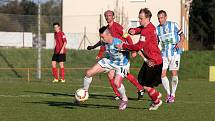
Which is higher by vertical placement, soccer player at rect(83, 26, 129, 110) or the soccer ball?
soccer player at rect(83, 26, 129, 110)

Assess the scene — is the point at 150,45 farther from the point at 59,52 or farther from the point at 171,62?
the point at 59,52

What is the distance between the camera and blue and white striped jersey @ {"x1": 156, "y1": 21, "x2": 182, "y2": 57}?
13.8 meters

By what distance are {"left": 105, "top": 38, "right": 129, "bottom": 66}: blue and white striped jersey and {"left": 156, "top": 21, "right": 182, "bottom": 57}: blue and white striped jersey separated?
247 centimetres

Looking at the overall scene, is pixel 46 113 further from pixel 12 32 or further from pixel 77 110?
pixel 12 32

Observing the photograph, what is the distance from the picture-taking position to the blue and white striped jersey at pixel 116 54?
11.3 meters

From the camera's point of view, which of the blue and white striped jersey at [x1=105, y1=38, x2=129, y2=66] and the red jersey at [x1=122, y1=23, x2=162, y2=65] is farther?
the blue and white striped jersey at [x1=105, y1=38, x2=129, y2=66]

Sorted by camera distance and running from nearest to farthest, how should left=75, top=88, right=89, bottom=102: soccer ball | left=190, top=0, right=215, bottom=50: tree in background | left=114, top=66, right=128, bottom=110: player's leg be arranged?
left=114, top=66, right=128, bottom=110: player's leg, left=75, top=88, right=89, bottom=102: soccer ball, left=190, top=0, right=215, bottom=50: tree in background

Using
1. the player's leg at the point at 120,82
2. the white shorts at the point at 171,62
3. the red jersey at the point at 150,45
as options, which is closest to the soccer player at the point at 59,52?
the white shorts at the point at 171,62

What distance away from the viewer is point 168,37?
13.9 meters

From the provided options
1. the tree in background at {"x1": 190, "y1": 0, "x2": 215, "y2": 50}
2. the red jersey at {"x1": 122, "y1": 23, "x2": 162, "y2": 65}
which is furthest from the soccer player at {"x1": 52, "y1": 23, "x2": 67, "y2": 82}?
the tree in background at {"x1": 190, "y1": 0, "x2": 215, "y2": 50}

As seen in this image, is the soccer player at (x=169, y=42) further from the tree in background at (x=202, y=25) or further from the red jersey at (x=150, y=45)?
the tree in background at (x=202, y=25)

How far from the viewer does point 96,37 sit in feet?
127

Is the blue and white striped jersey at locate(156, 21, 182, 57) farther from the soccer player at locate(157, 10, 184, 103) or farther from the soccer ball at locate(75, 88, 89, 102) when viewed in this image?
the soccer ball at locate(75, 88, 89, 102)

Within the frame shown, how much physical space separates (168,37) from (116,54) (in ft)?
9.01
